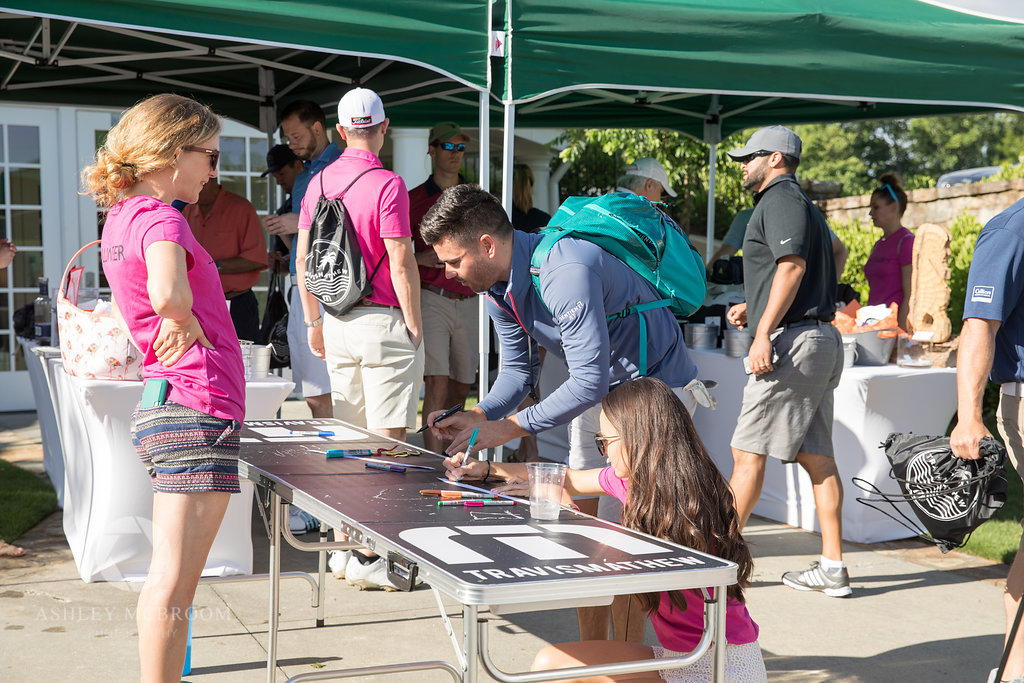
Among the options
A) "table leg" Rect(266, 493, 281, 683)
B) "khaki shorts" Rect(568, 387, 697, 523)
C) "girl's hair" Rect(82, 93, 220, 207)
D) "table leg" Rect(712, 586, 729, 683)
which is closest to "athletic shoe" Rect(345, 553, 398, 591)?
"table leg" Rect(266, 493, 281, 683)

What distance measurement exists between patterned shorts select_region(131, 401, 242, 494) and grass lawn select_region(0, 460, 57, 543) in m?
2.84

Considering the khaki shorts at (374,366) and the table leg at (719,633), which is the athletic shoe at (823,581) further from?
the table leg at (719,633)

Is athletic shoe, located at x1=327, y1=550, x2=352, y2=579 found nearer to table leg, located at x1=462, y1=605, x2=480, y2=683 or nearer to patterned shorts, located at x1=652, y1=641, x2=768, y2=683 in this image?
patterned shorts, located at x1=652, y1=641, x2=768, y2=683

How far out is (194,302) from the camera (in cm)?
246

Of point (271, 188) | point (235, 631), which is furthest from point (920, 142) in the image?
point (235, 631)

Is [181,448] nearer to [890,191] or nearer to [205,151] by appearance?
[205,151]

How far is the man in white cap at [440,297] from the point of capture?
5.14 meters

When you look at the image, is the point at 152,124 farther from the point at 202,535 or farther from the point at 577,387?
the point at 577,387

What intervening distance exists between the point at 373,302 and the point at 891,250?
4.10 metres

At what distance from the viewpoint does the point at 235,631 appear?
368cm

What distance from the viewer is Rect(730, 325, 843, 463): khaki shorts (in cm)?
419

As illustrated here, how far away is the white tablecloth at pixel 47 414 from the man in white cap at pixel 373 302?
68.3 inches

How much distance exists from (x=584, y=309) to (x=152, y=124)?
117 cm

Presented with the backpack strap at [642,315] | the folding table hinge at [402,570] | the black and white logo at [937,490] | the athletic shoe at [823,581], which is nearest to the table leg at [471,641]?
the folding table hinge at [402,570]
